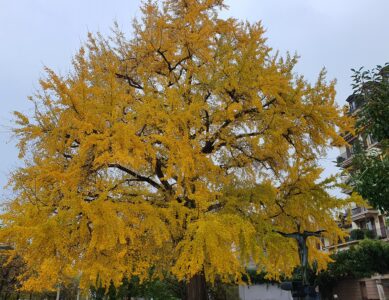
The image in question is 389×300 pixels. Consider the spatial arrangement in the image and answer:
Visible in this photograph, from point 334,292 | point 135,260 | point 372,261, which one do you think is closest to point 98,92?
point 135,260

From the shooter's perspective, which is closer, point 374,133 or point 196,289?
point 374,133

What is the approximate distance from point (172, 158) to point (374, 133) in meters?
4.56

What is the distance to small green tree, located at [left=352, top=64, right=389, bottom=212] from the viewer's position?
23.8 ft

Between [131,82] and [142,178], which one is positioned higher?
[131,82]

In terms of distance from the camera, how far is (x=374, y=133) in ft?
24.7

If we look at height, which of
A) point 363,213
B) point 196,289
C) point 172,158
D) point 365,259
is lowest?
point 196,289

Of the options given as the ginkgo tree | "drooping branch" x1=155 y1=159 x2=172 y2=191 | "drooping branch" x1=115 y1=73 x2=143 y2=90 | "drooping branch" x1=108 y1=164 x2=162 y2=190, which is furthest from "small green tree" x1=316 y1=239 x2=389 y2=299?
"drooping branch" x1=115 y1=73 x2=143 y2=90

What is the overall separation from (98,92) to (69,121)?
1072mm

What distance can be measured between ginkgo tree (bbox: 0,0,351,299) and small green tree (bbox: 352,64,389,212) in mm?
2209

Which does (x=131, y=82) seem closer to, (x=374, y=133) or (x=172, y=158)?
(x=172, y=158)

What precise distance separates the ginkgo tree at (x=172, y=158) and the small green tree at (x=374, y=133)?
2209mm

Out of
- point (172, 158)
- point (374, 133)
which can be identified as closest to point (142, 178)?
point (172, 158)

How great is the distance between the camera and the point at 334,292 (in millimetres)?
33719

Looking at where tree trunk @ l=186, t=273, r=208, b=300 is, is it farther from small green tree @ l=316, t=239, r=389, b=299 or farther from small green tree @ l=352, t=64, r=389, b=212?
small green tree @ l=316, t=239, r=389, b=299
